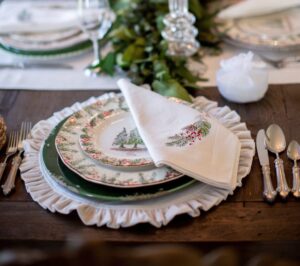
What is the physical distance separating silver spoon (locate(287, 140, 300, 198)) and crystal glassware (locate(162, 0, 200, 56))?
1.33 ft

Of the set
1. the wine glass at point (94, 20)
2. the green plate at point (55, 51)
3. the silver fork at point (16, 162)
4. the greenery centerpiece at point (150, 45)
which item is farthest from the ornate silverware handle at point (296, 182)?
the green plate at point (55, 51)

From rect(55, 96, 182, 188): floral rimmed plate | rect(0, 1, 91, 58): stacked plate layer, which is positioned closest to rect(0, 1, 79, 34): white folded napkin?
rect(0, 1, 91, 58): stacked plate layer

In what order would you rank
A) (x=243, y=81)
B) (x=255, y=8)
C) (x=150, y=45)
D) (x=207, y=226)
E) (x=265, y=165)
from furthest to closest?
(x=255, y=8)
(x=150, y=45)
(x=243, y=81)
(x=265, y=165)
(x=207, y=226)

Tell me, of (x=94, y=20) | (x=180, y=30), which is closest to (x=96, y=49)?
(x=94, y=20)

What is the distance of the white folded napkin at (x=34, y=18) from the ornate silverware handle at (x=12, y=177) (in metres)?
0.52

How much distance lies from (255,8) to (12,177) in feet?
2.46

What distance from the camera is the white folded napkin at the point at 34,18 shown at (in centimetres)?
140

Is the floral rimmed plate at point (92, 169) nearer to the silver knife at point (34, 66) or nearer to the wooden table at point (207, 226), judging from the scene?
the wooden table at point (207, 226)

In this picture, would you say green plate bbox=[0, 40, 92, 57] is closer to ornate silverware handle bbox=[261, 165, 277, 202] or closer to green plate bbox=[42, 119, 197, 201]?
green plate bbox=[42, 119, 197, 201]

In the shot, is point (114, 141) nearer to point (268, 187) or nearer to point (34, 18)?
point (268, 187)

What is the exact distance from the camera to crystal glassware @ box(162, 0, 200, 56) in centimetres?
127

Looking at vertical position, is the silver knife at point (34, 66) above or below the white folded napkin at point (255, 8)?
below

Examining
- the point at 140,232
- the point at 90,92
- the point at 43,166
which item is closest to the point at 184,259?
the point at 140,232

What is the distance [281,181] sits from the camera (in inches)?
34.0
